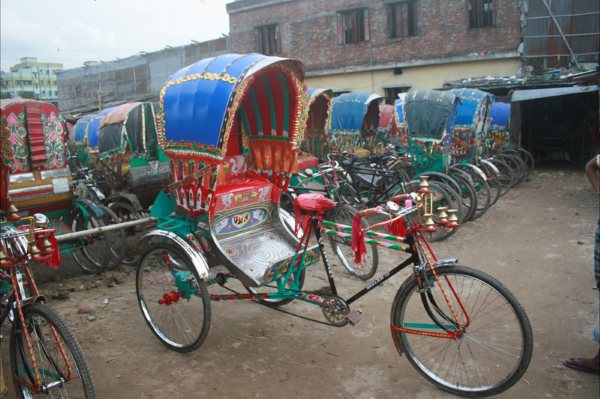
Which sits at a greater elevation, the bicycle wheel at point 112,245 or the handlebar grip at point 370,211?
the handlebar grip at point 370,211

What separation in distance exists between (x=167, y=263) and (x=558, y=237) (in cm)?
529

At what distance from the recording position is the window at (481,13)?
16.9m

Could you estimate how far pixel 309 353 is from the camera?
3.46 metres

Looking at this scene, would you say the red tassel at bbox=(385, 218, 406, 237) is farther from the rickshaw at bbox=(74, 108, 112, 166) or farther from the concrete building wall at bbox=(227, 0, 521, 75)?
the concrete building wall at bbox=(227, 0, 521, 75)

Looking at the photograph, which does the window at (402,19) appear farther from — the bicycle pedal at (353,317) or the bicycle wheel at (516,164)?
the bicycle pedal at (353,317)

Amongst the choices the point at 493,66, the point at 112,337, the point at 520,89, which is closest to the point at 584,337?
the point at 112,337

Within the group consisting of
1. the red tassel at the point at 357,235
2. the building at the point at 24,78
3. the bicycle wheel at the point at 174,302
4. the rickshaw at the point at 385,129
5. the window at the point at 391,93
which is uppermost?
the window at the point at 391,93

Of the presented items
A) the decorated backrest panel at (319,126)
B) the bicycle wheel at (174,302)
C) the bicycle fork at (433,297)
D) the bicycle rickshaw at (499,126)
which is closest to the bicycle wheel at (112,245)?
the bicycle wheel at (174,302)

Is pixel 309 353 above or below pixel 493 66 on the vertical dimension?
below

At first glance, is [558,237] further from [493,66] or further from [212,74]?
[493,66]

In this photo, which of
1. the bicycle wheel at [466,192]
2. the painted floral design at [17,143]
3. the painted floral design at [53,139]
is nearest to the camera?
the painted floral design at [17,143]

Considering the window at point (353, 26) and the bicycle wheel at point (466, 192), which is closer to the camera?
the bicycle wheel at point (466, 192)

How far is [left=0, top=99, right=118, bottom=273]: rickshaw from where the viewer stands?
504 cm

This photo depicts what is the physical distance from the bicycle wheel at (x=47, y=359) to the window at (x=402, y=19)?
61.0 ft
